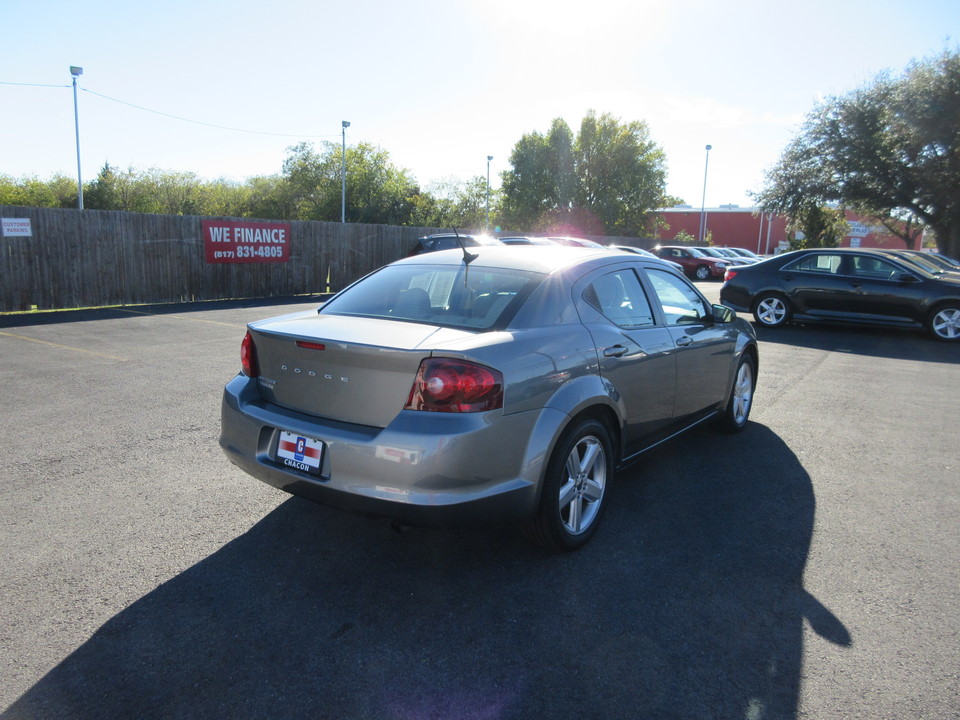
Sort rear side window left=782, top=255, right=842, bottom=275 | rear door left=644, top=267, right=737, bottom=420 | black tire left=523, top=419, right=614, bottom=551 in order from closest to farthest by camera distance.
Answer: black tire left=523, top=419, right=614, bottom=551
rear door left=644, top=267, right=737, bottom=420
rear side window left=782, top=255, right=842, bottom=275

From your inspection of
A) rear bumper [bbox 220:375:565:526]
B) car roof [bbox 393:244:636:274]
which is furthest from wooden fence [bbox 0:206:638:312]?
rear bumper [bbox 220:375:565:526]

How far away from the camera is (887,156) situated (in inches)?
1104

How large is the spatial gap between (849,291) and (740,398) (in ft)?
27.0

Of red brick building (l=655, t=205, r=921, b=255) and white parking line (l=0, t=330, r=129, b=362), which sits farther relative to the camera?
red brick building (l=655, t=205, r=921, b=255)

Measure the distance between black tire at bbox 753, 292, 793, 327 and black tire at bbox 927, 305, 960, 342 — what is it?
2.33 metres

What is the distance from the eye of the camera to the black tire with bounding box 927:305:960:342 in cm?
1180

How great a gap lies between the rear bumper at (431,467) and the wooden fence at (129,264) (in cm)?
1341

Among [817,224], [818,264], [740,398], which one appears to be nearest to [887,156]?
[817,224]

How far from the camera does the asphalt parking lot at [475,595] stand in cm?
240

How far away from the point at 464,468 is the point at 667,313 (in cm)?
227

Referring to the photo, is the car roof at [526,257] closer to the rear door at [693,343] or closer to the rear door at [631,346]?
the rear door at [631,346]

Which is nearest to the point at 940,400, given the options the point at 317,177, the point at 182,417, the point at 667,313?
the point at 667,313

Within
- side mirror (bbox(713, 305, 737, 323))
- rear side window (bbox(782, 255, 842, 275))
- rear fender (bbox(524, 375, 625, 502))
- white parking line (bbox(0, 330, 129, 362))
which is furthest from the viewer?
rear side window (bbox(782, 255, 842, 275))

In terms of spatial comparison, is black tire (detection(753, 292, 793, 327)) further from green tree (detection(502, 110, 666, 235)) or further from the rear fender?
green tree (detection(502, 110, 666, 235))
